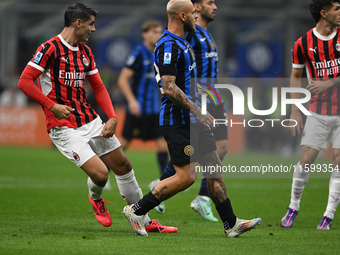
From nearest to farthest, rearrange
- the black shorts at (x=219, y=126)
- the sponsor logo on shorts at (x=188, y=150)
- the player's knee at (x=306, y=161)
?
the sponsor logo on shorts at (x=188, y=150), the player's knee at (x=306, y=161), the black shorts at (x=219, y=126)

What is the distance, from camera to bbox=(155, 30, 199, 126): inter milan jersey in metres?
6.49

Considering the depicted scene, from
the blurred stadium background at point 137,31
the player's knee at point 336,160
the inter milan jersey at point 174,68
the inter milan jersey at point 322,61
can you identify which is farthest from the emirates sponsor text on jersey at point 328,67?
the blurred stadium background at point 137,31

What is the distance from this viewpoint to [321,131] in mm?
7789

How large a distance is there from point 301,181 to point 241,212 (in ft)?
4.18

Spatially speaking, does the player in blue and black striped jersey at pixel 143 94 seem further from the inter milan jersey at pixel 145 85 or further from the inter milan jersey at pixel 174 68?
the inter milan jersey at pixel 174 68

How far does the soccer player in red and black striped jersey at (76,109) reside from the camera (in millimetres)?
6957

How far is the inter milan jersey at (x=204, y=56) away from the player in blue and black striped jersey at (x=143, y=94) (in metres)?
2.72

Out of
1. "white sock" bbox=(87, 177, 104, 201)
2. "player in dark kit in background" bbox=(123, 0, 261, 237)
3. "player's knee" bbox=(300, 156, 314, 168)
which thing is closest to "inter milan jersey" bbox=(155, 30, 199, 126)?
"player in dark kit in background" bbox=(123, 0, 261, 237)

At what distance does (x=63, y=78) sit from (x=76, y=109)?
332 mm

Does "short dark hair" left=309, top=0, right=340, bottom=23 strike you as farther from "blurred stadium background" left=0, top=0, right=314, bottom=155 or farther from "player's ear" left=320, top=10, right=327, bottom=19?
"blurred stadium background" left=0, top=0, right=314, bottom=155

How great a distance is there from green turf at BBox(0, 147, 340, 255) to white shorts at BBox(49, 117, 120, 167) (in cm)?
75

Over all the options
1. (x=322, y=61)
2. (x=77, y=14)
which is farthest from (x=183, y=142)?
(x=322, y=61)

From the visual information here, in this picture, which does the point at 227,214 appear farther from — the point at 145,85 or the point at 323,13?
the point at 145,85

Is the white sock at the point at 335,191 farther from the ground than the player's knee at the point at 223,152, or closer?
closer
